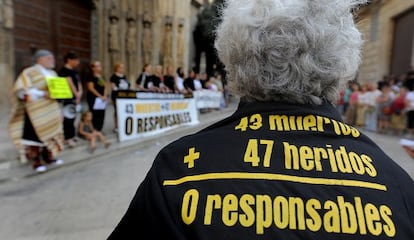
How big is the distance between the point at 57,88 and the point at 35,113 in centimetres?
45

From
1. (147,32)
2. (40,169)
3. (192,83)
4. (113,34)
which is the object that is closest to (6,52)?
(40,169)

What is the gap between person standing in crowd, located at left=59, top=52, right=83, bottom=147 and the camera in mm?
6289

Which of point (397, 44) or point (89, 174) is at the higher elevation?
point (397, 44)

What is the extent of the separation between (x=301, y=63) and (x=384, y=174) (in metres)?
0.38

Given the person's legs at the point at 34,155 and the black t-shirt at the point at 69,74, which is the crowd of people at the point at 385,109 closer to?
the black t-shirt at the point at 69,74

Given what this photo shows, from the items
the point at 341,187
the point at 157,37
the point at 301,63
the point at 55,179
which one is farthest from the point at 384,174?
the point at 157,37

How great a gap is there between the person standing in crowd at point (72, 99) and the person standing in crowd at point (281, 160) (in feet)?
18.3

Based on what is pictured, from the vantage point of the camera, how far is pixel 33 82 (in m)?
5.16

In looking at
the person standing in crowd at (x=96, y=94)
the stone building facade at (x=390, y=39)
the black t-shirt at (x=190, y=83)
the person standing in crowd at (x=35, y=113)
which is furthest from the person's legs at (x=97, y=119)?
the stone building facade at (x=390, y=39)

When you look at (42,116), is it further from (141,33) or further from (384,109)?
(141,33)

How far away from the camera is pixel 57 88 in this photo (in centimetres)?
532

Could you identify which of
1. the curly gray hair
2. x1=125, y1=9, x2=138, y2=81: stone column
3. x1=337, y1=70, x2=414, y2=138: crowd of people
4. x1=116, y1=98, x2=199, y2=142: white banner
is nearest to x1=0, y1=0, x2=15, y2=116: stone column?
x1=116, y1=98, x2=199, y2=142: white banner

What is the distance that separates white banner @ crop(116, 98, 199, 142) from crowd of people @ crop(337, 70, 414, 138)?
13.4ft

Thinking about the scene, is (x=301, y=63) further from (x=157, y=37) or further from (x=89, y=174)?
(x=157, y=37)
